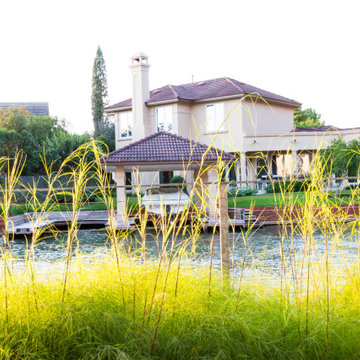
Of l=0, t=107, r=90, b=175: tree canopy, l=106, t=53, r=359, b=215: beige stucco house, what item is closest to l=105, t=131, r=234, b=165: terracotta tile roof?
l=106, t=53, r=359, b=215: beige stucco house

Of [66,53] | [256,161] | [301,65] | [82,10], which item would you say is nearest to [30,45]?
[66,53]

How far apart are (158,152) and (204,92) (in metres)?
10.2

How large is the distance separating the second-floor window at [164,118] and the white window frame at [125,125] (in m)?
2.01

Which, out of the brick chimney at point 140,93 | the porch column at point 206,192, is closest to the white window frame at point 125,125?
the brick chimney at point 140,93

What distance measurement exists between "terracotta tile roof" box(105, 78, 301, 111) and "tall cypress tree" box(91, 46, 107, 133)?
1827 centimetres

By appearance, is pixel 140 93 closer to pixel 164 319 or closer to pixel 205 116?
pixel 205 116

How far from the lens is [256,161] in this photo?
2705 cm

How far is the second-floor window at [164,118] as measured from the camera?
1028 inches

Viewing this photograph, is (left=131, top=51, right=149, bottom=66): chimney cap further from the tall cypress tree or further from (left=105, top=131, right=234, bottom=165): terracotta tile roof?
the tall cypress tree

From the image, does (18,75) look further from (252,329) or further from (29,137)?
(252,329)

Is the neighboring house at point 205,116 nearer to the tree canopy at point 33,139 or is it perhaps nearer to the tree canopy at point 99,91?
the tree canopy at point 33,139

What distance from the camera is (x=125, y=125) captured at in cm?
2808

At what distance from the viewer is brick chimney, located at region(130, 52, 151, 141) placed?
25.2 m

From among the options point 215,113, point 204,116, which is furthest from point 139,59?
point 215,113
